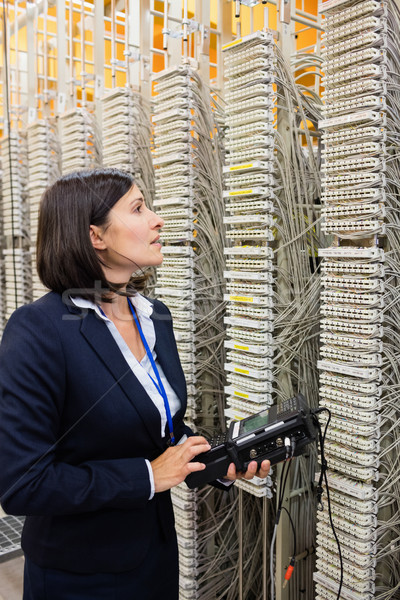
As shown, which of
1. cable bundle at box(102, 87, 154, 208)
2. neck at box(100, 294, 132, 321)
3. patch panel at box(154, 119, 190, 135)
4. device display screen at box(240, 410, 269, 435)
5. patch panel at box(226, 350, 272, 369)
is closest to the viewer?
neck at box(100, 294, 132, 321)

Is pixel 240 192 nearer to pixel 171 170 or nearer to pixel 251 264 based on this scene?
pixel 251 264

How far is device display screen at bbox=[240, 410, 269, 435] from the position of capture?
1161mm

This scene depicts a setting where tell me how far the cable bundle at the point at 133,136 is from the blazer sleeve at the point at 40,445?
1.57 meters

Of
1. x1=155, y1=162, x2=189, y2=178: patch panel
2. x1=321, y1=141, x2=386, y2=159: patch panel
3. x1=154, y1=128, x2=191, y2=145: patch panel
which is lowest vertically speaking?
x1=321, y1=141, x2=386, y2=159: patch panel

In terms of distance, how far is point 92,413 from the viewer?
3.01ft

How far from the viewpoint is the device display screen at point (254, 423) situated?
1.16 meters

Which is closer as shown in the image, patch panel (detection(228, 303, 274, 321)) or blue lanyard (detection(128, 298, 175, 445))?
blue lanyard (detection(128, 298, 175, 445))

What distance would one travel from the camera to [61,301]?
95 centimetres

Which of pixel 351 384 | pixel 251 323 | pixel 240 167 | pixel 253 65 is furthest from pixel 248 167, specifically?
pixel 351 384

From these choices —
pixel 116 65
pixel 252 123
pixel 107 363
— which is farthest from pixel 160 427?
pixel 116 65

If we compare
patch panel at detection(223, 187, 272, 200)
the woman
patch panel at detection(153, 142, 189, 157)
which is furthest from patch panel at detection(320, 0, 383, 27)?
the woman

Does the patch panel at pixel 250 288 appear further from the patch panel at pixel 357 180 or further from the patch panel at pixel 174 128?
the patch panel at pixel 174 128

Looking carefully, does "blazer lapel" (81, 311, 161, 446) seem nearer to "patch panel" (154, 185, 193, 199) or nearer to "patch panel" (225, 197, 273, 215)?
"patch panel" (225, 197, 273, 215)

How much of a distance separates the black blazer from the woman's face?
142mm
